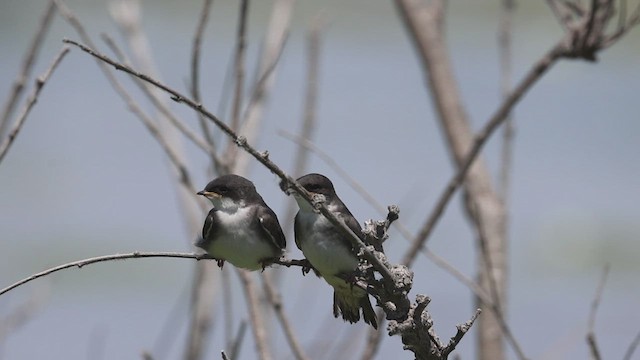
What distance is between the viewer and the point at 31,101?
3145 millimetres

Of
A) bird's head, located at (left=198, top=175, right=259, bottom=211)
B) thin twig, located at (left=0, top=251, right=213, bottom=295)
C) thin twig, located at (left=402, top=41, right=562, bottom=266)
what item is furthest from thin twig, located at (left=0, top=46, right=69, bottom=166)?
thin twig, located at (left=402, top=41, right=562, bottom=266)

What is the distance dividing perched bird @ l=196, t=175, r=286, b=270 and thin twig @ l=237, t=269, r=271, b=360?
0.64 metres

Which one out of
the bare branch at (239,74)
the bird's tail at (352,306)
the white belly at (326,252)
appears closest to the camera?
the white belly at (326,252)

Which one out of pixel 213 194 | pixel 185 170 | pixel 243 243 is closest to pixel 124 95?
pixel 185 170

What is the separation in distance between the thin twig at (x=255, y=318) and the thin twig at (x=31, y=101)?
101cm

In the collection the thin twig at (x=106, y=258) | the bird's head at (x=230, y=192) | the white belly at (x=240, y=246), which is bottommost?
the thin twig at (x=106, y=258)

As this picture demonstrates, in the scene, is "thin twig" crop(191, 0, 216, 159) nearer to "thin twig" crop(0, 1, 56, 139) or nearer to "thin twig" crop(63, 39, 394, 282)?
"thin twig" crop(0, 1, 56, 139)

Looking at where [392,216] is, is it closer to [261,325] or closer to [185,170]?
[261,325]

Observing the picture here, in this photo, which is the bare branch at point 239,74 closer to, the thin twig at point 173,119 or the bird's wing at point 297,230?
the thin twig at point 173,119

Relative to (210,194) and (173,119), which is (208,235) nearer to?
(210,194)

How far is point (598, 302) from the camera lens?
3283 millimetres

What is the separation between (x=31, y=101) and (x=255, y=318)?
3.66 ft

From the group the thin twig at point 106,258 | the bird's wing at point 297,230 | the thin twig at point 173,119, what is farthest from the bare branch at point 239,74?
the thin twig at point 106,258

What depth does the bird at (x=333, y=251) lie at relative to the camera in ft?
9.24
